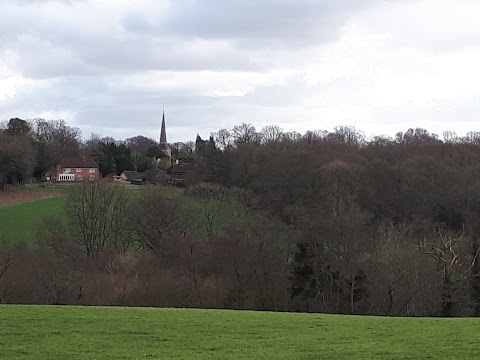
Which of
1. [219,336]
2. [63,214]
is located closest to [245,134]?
[63,214]

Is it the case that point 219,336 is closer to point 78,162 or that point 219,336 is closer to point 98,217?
point 98,217

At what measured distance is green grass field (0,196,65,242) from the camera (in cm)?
5331

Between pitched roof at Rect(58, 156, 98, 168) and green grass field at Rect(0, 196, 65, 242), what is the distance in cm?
1676

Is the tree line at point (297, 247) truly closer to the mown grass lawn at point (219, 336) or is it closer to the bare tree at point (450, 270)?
the bare tree at point (450, 270)

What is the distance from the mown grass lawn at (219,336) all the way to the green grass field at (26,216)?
34.9 metres

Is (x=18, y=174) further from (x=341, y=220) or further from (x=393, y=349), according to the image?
(x=393, y=349)

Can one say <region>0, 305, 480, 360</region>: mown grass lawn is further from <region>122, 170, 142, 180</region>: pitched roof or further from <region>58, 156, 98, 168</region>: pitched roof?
<region>122, 170, 142, 180</region>: pitched roof

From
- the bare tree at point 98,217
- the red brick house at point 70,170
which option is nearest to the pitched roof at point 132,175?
the red brick house at point 70,170

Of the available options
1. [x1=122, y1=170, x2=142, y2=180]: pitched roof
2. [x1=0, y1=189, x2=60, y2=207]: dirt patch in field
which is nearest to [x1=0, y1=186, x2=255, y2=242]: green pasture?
[x1=0, y1=189, x2=60, y2=207]: dirt patch in field

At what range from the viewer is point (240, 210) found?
200ft

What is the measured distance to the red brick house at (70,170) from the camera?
3233 inches

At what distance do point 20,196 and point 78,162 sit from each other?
16.9 metres

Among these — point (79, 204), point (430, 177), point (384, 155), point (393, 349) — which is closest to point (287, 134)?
point (384, 155)

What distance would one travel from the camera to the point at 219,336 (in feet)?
50.6
